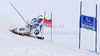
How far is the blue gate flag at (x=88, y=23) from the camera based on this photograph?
6.58 m

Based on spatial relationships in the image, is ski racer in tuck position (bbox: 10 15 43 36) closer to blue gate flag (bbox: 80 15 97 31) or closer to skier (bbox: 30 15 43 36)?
skier (bbox: 30 15 43 36)

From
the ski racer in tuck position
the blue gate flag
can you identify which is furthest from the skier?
the blue gate flag

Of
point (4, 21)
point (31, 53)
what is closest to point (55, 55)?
point (31, 53)

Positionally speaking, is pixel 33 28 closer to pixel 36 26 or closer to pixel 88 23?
pixel 36 26

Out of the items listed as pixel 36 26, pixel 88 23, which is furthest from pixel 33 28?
pixel 88 23

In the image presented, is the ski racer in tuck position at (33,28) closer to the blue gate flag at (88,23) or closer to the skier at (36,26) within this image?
the skier at (36,26)

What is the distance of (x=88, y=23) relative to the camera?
660cm

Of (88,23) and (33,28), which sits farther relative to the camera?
(33,28)

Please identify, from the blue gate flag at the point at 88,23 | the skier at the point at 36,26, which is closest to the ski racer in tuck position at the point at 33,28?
the skier at the point at 36,26

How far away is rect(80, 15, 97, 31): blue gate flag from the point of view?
658 centimetres

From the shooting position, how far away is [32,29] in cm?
727

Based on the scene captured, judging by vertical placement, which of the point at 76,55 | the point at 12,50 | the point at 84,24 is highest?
the point at 84,24

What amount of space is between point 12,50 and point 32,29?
367cm

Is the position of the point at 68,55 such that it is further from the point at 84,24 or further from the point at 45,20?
the point at 45,20
